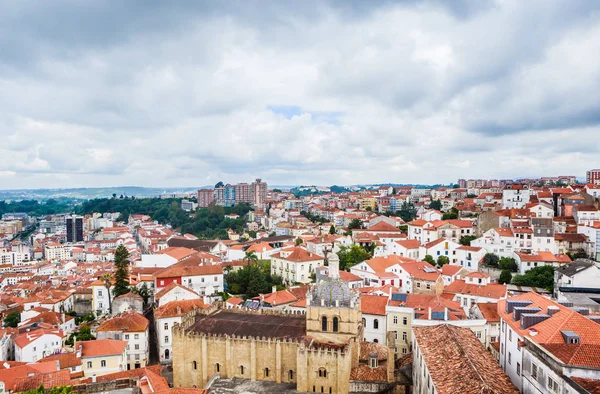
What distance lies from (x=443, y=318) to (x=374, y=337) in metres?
8.98

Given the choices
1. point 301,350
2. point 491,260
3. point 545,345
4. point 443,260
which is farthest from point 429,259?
point 545,345

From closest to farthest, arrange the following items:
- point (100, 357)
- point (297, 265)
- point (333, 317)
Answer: point (333, 317)
point (100, 357)
point (297, 265)

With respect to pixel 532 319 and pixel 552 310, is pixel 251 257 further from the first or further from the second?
pixel 532 319

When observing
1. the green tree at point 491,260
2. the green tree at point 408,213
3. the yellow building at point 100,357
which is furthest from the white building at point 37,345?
the green tree at point 408,213

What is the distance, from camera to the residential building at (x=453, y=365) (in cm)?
2223

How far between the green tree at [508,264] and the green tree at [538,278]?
2.67 m

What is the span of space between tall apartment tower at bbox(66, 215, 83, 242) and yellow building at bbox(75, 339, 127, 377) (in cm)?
15304

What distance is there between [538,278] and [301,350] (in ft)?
131

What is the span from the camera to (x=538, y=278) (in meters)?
56.8

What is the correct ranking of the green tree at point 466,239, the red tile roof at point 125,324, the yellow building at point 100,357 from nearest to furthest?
the yellow building at point 100,357 < the red tile roof at point 125,324 < the green tree at point 466,239

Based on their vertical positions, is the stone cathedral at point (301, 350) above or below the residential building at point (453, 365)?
below

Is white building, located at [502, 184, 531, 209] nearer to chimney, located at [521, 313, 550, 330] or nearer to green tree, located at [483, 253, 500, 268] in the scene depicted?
green tree, located at [483, 253, 500, 268]

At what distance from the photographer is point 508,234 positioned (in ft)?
217

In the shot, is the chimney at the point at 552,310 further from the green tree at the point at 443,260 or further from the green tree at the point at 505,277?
the green tree at the point at 443,260
